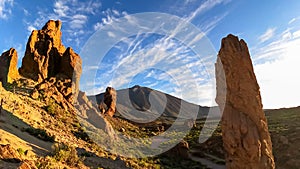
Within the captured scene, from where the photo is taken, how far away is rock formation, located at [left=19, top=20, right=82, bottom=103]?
127ft

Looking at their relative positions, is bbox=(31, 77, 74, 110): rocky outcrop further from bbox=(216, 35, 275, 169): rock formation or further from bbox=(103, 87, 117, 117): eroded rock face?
bbox=(216, 35, 275, 169): rock formation

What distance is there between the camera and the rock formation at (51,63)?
38.7 meters

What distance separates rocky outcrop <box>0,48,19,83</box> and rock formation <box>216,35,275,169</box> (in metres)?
30.5

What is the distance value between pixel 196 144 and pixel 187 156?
29.2ft

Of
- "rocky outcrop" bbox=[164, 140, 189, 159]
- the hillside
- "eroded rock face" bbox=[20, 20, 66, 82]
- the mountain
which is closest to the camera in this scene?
the hillside

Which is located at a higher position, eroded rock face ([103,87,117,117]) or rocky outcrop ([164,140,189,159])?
eroded rock face ([103,87,117,117])

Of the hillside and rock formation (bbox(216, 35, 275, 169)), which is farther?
the hillside

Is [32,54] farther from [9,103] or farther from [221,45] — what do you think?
[221,45]

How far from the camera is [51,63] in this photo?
4138cm

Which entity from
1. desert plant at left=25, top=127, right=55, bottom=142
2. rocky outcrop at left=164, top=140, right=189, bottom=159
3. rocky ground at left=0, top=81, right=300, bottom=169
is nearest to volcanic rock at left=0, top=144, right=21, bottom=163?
rocky ground at left=0, top=81, right=300, bottom=169

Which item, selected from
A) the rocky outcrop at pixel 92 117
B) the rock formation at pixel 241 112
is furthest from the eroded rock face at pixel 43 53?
the rock formation at pixel 241 112

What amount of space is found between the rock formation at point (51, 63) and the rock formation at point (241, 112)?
85.5 ft

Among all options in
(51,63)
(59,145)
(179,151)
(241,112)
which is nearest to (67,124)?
(59,145)

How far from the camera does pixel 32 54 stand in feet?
130
